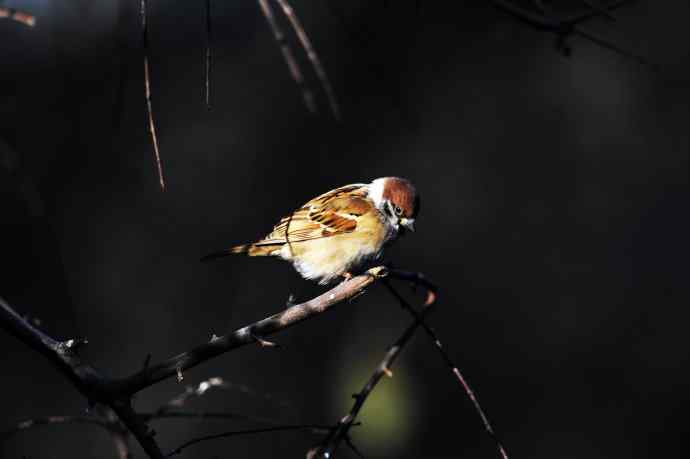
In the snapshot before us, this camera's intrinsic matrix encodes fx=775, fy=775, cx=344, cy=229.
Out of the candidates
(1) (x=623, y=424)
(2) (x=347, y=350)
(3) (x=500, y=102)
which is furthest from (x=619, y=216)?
(2) (x=347, y=350)

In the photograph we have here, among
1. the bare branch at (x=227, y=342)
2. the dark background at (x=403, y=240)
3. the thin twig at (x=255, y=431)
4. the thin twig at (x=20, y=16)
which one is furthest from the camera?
the dark background at (x=403, y=240)

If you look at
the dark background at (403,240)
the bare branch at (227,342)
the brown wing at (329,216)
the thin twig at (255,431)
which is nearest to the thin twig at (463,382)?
the bare branch at (227,342)

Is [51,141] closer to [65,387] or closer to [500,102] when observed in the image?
[65,387]

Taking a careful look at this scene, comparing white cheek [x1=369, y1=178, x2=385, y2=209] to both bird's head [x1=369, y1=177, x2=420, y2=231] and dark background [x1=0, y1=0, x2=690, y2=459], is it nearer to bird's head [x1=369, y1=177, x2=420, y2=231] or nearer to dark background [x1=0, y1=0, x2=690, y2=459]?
bird's head [x1=369, y1=177, x2=420, y2=231]

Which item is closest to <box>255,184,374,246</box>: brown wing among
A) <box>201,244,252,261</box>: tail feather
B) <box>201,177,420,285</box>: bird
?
<box>201,177,420,285</box>: bird

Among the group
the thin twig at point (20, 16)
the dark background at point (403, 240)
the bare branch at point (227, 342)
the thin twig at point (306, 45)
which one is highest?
the thin twig at point (20, 16)

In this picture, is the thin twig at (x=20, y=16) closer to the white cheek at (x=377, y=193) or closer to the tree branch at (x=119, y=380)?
the tree branch at (x=119, y=380)

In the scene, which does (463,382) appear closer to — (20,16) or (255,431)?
(255,431)
